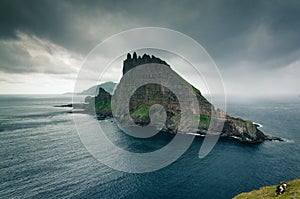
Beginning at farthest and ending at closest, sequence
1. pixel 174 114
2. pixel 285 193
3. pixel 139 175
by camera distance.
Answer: pixel 174 114 < pixel 139 175 < pixel 285 193

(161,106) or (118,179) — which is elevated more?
(161,106)

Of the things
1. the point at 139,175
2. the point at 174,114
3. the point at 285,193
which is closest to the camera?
the point at 285,193

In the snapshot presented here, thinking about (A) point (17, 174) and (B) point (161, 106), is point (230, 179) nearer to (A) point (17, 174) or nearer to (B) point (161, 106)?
(A) point (17, 174)

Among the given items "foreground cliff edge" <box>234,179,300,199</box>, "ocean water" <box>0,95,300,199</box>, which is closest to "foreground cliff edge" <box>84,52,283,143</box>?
"ocean water" <box>0,95,300,199</box>

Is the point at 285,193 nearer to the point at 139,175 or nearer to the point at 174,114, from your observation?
the point at 139,175

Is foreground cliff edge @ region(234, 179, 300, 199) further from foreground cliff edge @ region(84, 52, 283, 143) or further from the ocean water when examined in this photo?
foreground cliff edge @ region(84, 52, 283, 143)

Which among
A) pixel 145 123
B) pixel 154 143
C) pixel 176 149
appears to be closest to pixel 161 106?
pixel 145 123

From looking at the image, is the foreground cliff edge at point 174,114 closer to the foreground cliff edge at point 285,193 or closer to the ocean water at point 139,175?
the ocean water at point 139,175

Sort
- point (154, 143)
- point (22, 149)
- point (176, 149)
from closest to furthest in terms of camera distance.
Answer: point (22, 149) → point (176, 149) → point (154, 143)

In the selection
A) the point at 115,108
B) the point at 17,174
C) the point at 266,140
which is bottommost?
the point at 17,174

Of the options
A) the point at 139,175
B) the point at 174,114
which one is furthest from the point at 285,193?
Result: the point at 174,114

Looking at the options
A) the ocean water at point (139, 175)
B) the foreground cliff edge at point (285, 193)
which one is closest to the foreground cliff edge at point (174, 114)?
the ocean water at point (139, 175)
